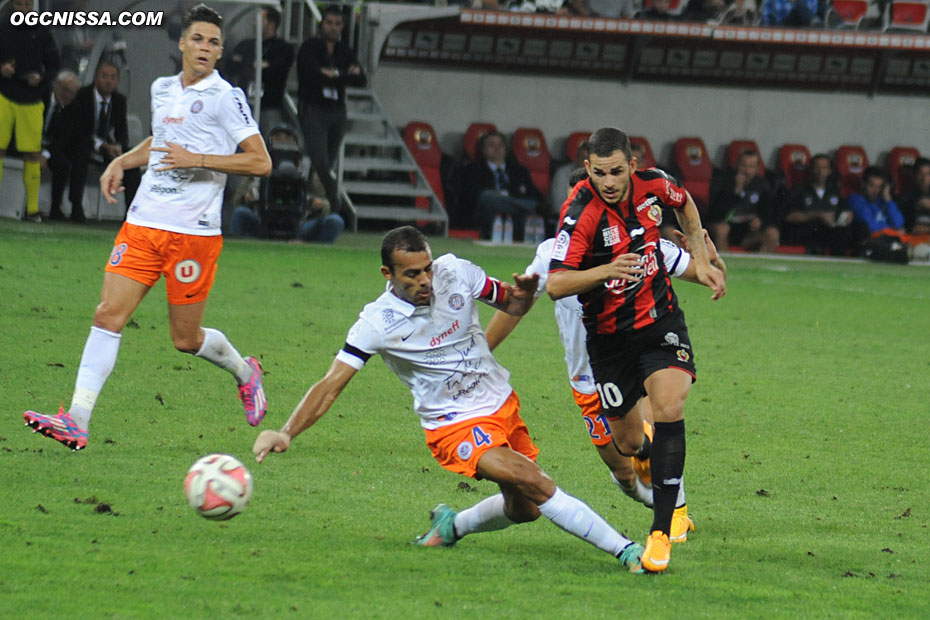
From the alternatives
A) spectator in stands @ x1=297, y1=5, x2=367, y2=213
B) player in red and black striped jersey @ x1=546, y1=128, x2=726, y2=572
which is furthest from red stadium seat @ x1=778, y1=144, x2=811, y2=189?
player in red and black striped jersey @ x1=546, y1=128, x2=726, y2=572

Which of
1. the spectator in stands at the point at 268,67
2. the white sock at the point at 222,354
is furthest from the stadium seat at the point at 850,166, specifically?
the white sock at the point at 222,354

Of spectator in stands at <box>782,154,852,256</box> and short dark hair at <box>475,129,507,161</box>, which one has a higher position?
short dark hair at <box>475,129,507,161</box>

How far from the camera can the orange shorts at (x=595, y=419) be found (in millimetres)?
5754

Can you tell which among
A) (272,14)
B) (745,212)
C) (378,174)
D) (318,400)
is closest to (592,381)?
(318,400)

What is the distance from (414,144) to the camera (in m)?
20.5

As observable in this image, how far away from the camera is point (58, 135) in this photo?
602 inches

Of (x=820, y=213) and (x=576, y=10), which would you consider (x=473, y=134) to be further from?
(x=820, y=213)

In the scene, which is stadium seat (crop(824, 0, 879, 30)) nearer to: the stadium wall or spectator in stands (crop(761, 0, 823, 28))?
spectator in stands (crop(761, 0, 823, 28))

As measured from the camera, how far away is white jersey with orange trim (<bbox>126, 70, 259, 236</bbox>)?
6180 millimetres

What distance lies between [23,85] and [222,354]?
922cm

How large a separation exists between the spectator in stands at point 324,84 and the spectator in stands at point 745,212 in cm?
654

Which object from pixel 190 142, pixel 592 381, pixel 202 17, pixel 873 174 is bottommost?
pixel 592 381

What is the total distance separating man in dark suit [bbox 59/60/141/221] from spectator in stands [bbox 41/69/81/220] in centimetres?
8
